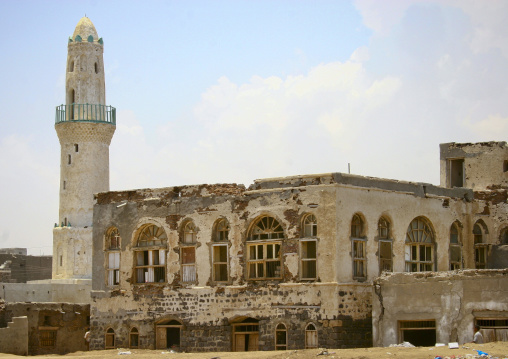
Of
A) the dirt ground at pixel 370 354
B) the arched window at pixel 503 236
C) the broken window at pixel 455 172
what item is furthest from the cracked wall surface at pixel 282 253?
the broken window at pixel 455 172

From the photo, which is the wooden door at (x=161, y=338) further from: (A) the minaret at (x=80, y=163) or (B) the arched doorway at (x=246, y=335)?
(A) the minaret at (x=80, y=163)

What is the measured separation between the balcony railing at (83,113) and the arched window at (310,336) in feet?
93.5

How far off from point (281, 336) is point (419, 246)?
5973 millimetres

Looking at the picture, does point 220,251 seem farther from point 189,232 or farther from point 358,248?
point 358,248

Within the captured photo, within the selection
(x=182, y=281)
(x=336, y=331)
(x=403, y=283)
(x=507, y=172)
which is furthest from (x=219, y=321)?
(x=507, y=172)

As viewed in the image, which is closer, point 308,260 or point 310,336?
point 310,336

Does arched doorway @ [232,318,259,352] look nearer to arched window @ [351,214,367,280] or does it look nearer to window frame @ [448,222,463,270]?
arched window @ [351,214,367,280]

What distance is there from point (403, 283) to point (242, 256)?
574cm

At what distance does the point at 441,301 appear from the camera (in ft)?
100.0

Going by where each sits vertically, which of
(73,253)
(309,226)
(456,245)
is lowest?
(456,245)

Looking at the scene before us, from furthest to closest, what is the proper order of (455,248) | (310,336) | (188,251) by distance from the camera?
(455,248) < (188,251) < (310,336)

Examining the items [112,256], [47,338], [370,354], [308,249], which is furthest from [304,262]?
[47,338]

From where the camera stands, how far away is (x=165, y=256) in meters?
36.3

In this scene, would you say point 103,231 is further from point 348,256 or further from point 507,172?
point 507,172
